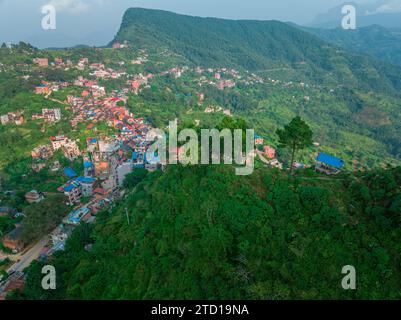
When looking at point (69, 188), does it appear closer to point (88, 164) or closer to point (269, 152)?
point (88, 164)

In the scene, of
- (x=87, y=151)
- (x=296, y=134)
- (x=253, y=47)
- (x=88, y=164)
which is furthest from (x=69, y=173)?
(x=253, y=47)

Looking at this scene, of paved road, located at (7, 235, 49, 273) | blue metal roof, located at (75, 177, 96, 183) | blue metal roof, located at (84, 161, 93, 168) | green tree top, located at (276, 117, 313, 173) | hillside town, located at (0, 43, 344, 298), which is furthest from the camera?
blue metal roof, located at (84, 161, 93, 168)

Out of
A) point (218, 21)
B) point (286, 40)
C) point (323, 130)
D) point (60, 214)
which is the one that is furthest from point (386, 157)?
point (218, 21)

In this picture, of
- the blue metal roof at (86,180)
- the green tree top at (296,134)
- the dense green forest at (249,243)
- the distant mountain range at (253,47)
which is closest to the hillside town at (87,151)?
the blue metal roof at (86,180)

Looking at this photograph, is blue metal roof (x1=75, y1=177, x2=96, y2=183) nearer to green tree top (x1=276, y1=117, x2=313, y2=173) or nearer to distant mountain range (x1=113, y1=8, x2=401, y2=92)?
green tree top (x1=276, y1=117, x2=313, y2=173)

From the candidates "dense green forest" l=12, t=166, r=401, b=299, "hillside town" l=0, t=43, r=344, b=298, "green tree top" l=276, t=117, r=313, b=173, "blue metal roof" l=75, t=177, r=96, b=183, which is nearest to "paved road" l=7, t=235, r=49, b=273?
"hillside town" l=0, t=43, r=344, b=298

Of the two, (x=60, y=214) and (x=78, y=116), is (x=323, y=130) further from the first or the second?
(x=60, y=214)
